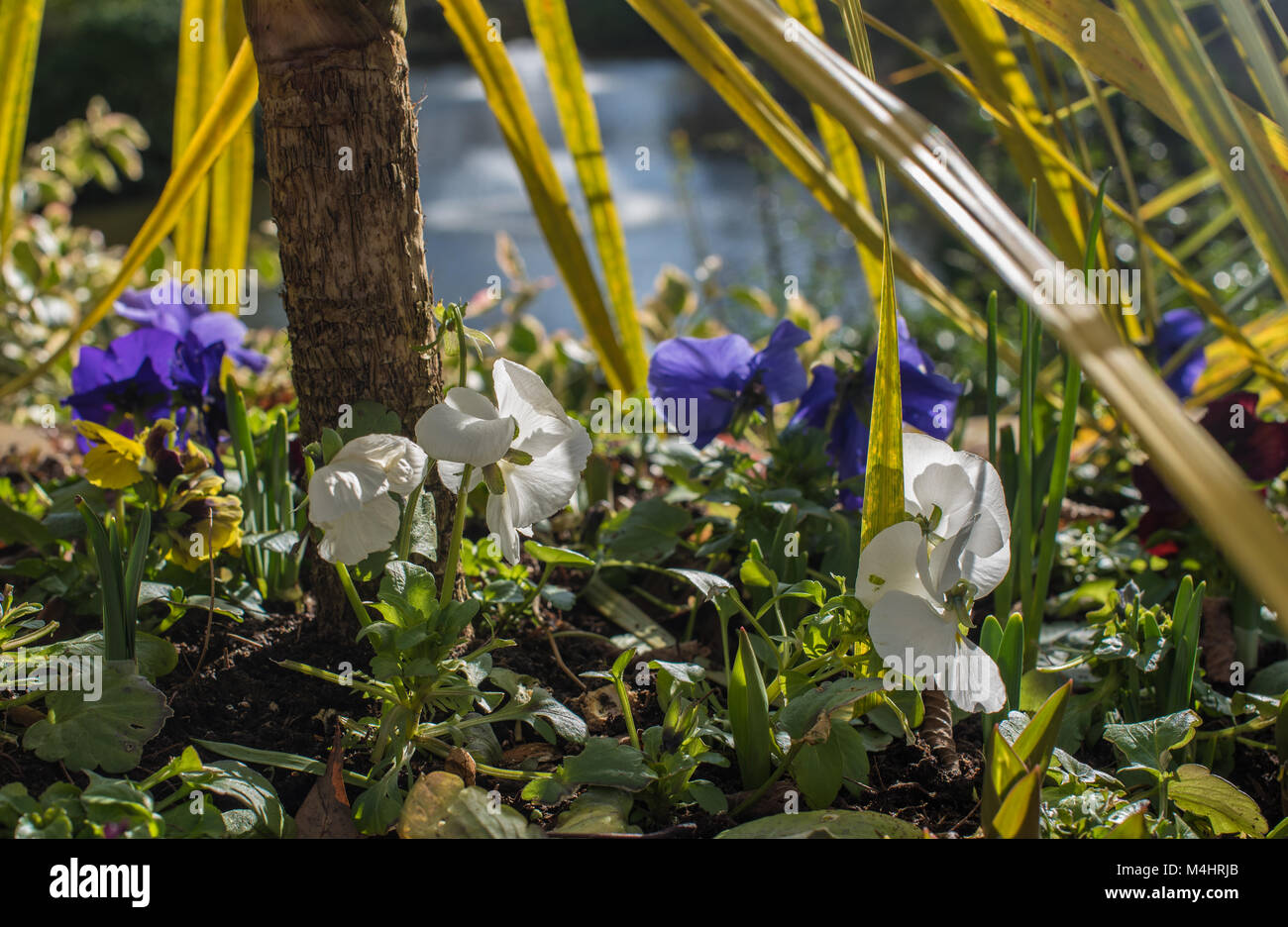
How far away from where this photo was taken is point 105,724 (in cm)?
61

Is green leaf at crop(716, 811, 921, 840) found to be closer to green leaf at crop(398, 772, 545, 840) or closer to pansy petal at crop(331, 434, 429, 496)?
green leaf at crop(398, 772, 545, 840)

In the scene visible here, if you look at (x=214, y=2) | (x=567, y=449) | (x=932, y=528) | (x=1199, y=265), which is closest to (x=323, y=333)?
(x=567, y=449)

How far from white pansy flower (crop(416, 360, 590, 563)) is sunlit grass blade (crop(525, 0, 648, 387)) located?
0.46 m

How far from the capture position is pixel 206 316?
1024mm

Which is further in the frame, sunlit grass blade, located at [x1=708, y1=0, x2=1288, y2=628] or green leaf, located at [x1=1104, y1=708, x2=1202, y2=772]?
green leaf, located at [x1=1104, y1=708, x2=1202, y2=772]

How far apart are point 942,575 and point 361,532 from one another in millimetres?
358

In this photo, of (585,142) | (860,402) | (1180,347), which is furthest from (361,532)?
(1180,347)

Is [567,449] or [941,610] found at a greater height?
[567,449]

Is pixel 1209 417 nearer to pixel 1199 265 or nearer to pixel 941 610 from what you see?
pixel 941 610

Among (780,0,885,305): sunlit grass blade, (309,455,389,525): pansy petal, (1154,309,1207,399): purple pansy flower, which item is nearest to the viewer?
(309,455,389,525): pansy petal

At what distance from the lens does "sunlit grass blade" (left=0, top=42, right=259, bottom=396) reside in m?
0.96

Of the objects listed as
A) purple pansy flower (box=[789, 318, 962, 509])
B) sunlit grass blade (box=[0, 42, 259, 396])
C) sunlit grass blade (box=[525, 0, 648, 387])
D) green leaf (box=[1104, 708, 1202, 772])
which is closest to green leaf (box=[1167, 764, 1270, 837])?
green leaf (box=[1104, 708, 1202, 772])
